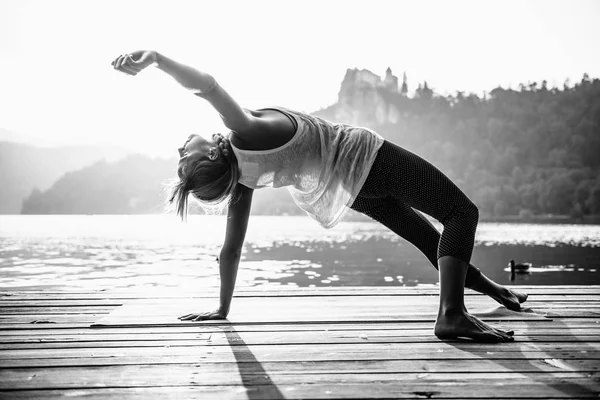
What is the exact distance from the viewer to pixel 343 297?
409 centimetres

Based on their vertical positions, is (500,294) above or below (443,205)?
below

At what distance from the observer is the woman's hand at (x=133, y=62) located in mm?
2236

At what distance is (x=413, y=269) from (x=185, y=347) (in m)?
28.5

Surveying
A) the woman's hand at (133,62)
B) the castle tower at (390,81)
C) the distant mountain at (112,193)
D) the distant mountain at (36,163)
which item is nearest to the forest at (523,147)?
the castle tower at (390,81)

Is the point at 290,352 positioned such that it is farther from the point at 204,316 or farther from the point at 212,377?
the point at 204,316

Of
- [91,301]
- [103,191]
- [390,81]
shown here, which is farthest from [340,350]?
[103,191]

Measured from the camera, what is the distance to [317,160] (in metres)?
2.90

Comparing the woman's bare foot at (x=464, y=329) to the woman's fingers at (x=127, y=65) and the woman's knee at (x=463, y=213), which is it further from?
the woman's fingers at (x=127, y=65)

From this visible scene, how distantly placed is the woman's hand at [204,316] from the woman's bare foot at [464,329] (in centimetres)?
134

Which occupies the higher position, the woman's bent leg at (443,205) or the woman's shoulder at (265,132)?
the woman's shoulder at (265,132)

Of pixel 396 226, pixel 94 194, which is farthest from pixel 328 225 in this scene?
pixel 94 194

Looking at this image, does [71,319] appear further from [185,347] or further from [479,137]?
[479,137]

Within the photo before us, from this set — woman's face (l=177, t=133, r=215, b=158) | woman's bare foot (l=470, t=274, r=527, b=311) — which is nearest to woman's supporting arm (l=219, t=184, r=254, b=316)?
woman's face (l=177, t=133, r=215, b=158)

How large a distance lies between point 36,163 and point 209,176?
189862 mm
